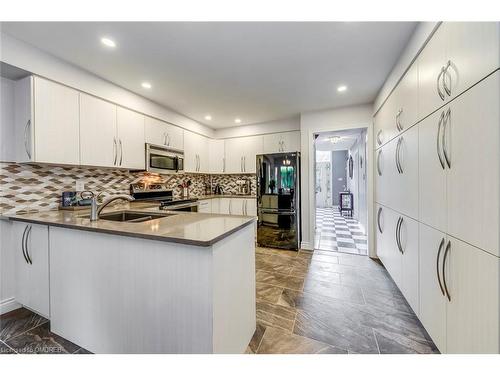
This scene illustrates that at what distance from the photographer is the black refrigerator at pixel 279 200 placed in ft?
11.7

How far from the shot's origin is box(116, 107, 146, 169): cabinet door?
255 centimetres

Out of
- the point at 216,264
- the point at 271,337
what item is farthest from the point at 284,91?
the point at 271,337

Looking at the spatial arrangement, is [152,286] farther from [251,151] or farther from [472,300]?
[251,151]

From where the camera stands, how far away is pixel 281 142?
399cm

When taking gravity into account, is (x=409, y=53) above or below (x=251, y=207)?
above

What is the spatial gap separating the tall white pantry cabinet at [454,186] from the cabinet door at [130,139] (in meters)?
3.08

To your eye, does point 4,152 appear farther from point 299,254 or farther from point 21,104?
point 299,254

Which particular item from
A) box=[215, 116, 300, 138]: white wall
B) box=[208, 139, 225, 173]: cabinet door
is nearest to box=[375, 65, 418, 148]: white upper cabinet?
box=[215, 116, 300, 138]: white wall

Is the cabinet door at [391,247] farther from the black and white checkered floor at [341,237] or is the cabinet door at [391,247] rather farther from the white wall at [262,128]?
the white wall at [262,128]

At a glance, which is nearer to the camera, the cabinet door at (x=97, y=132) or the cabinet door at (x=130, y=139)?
the cabinet door at (x=97, y=132)

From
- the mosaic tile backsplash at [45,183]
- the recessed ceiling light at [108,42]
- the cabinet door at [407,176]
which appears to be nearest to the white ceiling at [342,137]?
the cabinet door at [407,176]

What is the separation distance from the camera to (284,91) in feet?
9.08

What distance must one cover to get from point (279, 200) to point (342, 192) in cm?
478

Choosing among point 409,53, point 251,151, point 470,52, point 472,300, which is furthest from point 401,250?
point 251,151
